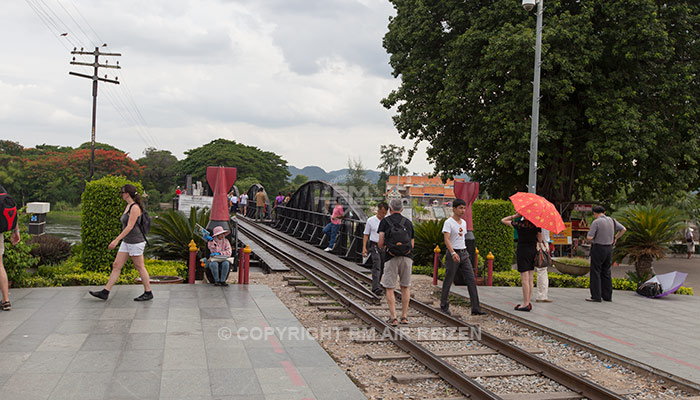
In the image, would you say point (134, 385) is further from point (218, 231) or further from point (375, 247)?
point (375, 247)

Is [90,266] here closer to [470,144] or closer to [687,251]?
[470,144]

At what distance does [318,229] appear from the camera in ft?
63.6

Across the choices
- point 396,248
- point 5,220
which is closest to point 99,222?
point 5,220

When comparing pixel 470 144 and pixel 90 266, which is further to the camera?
pixel 470 144

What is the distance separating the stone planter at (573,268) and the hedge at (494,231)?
86.6 inches

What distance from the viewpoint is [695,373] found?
216 inches

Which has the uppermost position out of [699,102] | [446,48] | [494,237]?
[446,48]

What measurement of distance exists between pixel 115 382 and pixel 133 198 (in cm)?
382

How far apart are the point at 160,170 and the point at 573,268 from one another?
243 ft

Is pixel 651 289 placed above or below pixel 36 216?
below

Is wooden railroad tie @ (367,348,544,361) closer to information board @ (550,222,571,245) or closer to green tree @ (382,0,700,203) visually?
green tree @ (382,0,700,203)

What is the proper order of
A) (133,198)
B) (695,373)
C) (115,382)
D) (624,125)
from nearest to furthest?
(115,382)
(695,373)
(133,198)
(624,125)

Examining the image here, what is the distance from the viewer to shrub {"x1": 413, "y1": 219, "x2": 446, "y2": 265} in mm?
14230

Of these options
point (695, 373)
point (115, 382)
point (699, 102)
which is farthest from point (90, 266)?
point (699, 102)
